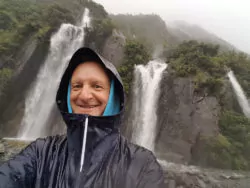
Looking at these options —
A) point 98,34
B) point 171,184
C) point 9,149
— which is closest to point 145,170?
point 171,184

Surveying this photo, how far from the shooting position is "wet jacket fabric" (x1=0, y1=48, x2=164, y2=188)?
108 cm

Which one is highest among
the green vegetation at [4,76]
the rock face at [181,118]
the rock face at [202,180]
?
the green vegetation at [4,76]

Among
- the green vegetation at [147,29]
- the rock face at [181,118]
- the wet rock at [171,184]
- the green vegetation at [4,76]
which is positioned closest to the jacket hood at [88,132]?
the wet rock at [171,184]

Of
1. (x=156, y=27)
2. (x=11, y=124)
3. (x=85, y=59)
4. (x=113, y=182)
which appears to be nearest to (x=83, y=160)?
(x=113, y=182)

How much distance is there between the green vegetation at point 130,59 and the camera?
14845 mm

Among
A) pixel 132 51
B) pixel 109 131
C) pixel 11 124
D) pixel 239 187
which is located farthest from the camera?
pixel 132 51

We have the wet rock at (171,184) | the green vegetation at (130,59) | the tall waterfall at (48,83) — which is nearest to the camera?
the wet rock at (171,184)

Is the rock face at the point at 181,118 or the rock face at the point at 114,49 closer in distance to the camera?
the rock face at the point at 181,118

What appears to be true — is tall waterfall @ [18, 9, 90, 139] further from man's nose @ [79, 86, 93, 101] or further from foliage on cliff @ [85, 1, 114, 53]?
man's nose @ [79, 86, 93, 101]

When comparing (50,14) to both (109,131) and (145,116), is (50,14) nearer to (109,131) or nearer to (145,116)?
(145,116)

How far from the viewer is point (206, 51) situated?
18.8 m

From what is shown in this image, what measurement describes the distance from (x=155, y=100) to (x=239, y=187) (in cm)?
657

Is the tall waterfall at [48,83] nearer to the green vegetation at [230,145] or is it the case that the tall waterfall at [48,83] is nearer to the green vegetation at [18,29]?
the green vegetation at [18,29]

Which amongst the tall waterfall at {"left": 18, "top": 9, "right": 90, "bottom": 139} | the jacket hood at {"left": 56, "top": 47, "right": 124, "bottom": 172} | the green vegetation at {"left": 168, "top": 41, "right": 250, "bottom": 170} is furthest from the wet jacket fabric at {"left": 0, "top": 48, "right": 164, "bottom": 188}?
the tall waterfall at {"left": 18, "top": 9, "right": 90, "bottom": 139}
